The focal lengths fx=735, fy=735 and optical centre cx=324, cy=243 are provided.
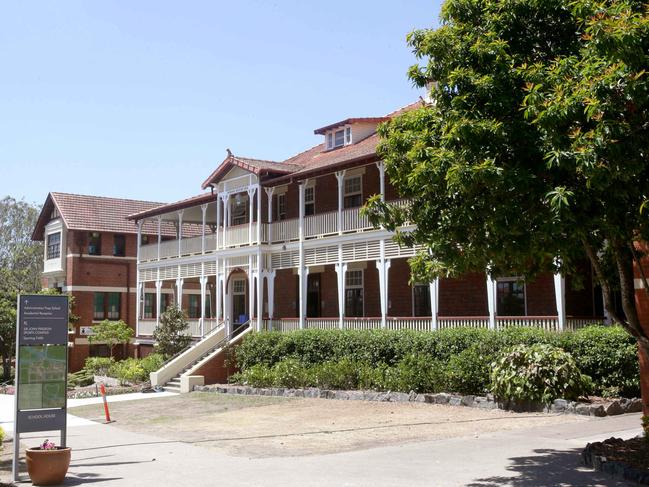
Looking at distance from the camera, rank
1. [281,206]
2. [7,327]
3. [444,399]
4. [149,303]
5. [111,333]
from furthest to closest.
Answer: [149,303], [111,333], [7,327], [281,206], [444,399]

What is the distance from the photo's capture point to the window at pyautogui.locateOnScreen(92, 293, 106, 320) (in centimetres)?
4461

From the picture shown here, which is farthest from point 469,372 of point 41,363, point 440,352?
point 41,363

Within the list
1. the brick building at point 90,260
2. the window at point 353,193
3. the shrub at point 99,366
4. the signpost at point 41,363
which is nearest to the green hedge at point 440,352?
the window at point 353,193

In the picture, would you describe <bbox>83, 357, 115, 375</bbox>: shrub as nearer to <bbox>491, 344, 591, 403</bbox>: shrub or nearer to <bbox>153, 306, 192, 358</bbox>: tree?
<bbox>153, 306, 192, 358</bbox>: tree

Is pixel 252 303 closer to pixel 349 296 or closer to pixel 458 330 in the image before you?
pixel 349 296

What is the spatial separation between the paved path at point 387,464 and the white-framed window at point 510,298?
9258 millimetres

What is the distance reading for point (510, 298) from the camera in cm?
2420

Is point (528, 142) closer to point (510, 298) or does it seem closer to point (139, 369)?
point (510, 298)

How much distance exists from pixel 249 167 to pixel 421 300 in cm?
905

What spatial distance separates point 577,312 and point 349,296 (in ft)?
33.6

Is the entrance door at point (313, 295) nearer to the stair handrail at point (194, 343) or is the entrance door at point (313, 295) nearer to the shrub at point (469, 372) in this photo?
the stair handrail at point (194, 343)

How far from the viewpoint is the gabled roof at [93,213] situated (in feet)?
148

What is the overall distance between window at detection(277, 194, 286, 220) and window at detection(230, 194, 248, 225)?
159 cm

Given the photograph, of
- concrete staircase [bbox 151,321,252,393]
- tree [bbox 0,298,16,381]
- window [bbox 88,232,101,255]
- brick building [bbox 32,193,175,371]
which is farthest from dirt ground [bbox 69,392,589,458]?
window [bbox 88,232,101,255]
